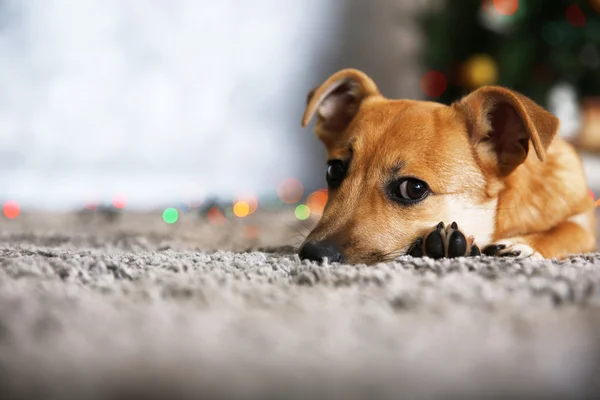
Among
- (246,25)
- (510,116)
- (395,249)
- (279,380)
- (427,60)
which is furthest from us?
(246,25)

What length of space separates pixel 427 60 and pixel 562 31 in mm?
935

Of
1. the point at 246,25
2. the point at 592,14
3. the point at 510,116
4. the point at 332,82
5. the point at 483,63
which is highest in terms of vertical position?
the point at 246,25

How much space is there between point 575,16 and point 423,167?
8.76ft

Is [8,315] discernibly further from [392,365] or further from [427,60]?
[427,60]

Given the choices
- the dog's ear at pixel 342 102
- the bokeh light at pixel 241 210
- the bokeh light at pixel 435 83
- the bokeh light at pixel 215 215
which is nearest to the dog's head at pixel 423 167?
→ the dog's ear at pixel 342 102

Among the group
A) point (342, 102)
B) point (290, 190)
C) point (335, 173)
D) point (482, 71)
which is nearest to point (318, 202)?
point (290, 190)

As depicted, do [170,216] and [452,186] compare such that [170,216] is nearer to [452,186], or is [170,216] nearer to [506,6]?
[452,186]

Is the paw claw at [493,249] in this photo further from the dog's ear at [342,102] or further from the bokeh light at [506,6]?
the bokeh light at [506,6]

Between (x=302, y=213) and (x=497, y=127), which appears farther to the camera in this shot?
(x=302, y=213)

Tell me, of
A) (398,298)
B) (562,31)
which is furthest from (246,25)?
(398,298)

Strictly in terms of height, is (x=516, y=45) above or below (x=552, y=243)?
above

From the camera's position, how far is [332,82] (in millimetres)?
1809

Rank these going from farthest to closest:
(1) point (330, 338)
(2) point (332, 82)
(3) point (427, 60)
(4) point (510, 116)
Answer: (3) point (427, 60) < (2) point (332, 82) < (4) point (510, 116) < (1) point (330, 338)

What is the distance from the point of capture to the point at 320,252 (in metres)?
1.25
